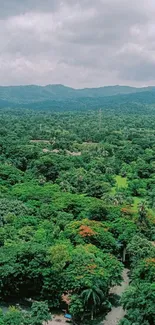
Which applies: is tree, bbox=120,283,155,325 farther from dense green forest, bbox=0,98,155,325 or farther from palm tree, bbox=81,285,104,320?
palm tree, bbox=81,285,104,320

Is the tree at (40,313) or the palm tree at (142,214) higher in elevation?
the palm tree at (142,214)

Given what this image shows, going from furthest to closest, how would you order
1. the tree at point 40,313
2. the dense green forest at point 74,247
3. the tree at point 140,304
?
1. the dense green forest at point 74,247
2. the tree at point 140,304
3. the tree at point 40,313

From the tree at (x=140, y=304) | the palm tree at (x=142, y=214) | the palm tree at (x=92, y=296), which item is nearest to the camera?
the tree at (x=140, y=304)

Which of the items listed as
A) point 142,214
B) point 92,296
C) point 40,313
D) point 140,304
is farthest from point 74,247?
point 40,313

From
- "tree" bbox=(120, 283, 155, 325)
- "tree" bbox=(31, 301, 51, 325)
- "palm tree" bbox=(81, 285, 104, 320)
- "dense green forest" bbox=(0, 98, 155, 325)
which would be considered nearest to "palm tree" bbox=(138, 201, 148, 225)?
"dense green forest" bbox=(0, 98, 155, 325)

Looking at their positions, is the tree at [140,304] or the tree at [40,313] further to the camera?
the tree at [140,304]

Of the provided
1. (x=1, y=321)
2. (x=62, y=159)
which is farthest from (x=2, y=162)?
(x=1, y=321)

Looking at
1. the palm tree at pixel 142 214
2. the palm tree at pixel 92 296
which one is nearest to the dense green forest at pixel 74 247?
the palm tree at pixel 92 296

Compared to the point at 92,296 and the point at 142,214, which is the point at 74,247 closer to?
the point at 92,296

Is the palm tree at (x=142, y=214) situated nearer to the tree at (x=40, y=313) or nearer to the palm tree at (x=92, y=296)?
the palm tree at (x=92, y=296)
